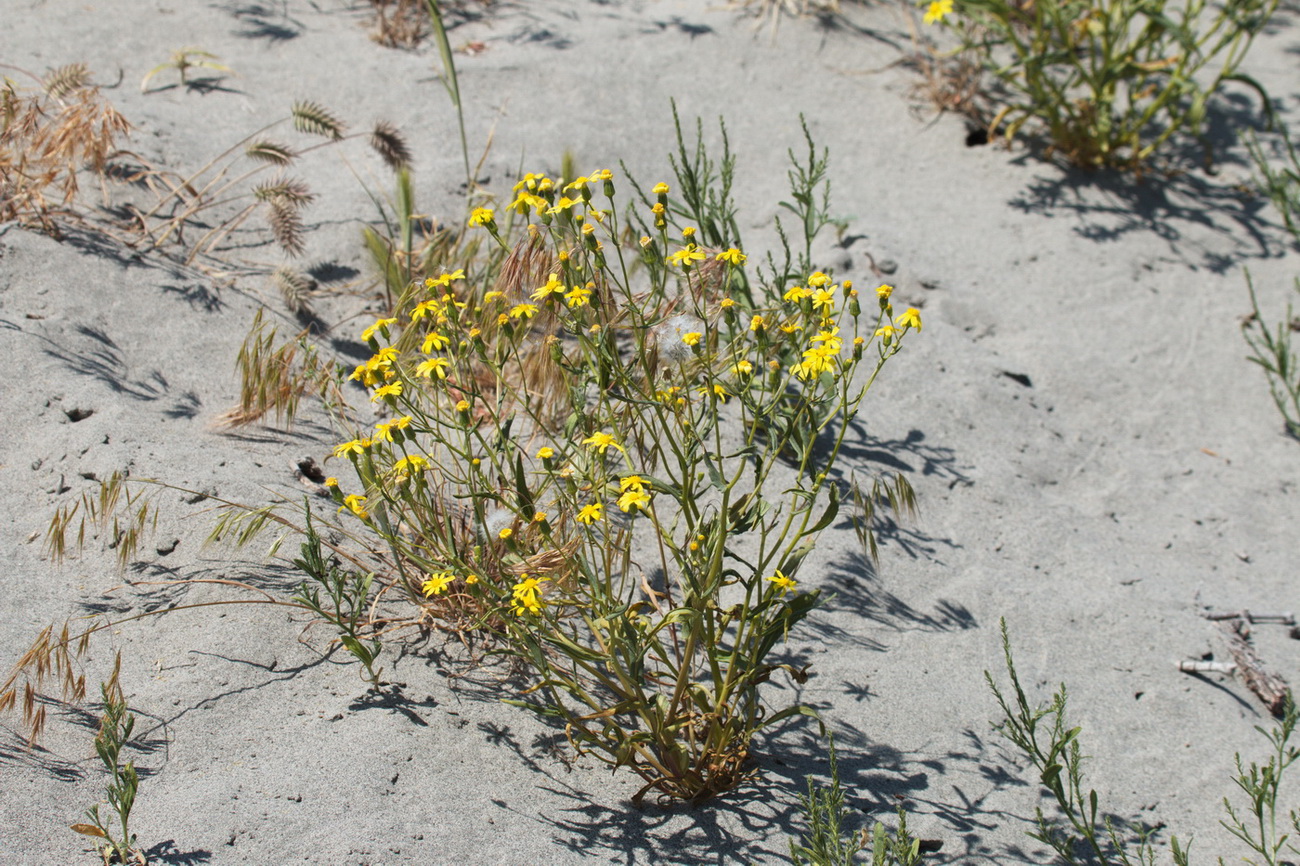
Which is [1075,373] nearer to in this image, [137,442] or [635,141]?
[635,141]

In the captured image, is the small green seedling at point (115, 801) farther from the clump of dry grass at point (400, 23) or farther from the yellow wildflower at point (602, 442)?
the clump of dry grass at point (400, 23)

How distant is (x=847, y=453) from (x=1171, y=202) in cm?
240

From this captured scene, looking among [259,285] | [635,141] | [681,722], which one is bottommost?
[681,722]

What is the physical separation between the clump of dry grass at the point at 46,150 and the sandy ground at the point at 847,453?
0.12 metres

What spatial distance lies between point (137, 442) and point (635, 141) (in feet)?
8.19

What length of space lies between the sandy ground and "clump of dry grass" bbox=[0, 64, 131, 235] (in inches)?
4.7

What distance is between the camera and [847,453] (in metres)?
3.38

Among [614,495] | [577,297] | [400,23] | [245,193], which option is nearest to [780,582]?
[614,495]

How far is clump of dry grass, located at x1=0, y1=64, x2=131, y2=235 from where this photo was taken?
10.4 ft

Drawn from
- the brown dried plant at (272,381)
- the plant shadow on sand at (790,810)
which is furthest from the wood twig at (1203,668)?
the brown dried plant at (272,381)

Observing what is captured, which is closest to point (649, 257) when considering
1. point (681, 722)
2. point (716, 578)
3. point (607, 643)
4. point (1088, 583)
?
point (716, 578)

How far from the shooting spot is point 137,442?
110 inches

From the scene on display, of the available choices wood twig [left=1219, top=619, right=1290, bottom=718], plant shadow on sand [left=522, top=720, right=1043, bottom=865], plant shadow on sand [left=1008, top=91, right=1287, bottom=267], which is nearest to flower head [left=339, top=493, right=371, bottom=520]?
plant shadow on sand [left=522, top=720, right=1043, bottom=865]

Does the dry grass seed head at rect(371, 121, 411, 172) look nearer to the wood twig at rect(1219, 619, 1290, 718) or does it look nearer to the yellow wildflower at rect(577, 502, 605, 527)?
the yellow wildflower at rect(577, 502, 605, 527)
